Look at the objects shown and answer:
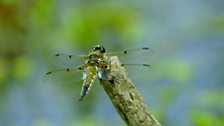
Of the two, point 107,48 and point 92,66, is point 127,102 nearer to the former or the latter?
point 92,66

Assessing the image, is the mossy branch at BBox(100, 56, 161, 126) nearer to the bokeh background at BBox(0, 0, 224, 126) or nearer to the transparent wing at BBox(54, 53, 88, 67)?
the transparent wing at BBox(54, 53, 88, 67)

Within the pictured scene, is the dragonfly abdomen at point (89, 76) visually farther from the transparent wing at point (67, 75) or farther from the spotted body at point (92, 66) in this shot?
the transparent wing at point (67, 75)

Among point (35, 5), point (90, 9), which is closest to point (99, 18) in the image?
point (90, 9)

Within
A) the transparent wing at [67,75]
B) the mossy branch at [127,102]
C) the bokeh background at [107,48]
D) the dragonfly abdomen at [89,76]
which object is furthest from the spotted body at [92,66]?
the bokeh background at [107,48]

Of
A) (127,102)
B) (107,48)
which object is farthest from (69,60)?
(107,48)

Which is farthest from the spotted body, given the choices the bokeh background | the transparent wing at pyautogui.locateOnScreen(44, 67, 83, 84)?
the bokeh background
